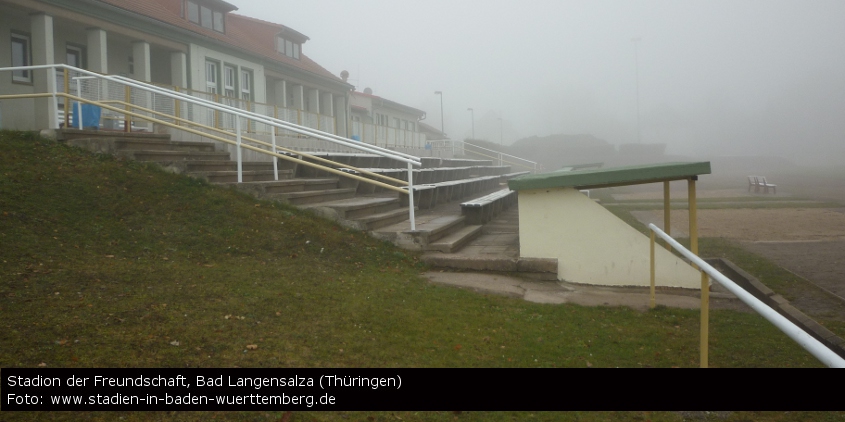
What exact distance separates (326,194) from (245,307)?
5.27 metres

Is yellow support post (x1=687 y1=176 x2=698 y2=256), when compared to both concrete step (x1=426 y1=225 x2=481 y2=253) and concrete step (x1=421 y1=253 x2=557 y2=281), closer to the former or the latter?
concrete step (x1=421 y1=253 x2=557 y2=281)

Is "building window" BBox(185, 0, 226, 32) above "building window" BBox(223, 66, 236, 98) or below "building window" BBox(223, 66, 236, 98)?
above

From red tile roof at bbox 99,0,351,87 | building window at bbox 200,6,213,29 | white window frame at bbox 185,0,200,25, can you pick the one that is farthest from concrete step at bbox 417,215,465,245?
building window at bbox 200,6,213,29

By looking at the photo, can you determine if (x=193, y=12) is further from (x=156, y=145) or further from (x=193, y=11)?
(x=156, y=145)

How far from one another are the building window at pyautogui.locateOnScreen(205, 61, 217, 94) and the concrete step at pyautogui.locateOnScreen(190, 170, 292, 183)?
13.8 meters

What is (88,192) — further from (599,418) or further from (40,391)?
(599,418)

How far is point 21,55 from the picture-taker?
16.8m

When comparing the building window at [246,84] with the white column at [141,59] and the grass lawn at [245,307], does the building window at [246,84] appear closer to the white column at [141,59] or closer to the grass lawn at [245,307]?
the white column at [141,59]

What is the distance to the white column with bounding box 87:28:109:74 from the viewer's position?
1759 cm

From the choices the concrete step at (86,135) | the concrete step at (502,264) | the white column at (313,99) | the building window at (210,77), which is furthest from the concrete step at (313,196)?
the white column at (313,99)

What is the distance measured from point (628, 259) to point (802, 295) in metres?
2.40

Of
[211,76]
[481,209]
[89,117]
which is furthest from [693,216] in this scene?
[211,76]

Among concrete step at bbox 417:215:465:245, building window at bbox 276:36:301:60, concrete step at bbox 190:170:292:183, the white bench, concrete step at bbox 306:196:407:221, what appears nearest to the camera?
concrete step at bbox 417:215:465:245
